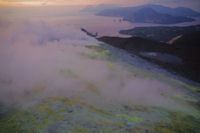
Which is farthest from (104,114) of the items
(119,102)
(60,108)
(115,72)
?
(115,72)

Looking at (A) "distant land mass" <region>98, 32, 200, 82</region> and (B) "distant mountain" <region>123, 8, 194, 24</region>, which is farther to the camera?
(B) "distant mountain" <region>123, 8, 194, 24</region>

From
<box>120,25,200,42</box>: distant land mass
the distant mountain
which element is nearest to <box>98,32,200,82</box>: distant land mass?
<box>120,25,200,42</box>: distant land mass

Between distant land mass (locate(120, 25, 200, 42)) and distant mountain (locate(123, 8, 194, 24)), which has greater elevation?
distant mountain (locate(123, 8, 194, 24))

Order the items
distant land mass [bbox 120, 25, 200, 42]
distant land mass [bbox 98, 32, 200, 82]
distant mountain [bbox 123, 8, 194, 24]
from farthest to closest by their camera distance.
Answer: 1. distant mountain [bbox 123, 8, 194, 24]
2. distant land mass [bbox 120, 25, 200, 42]
3. distant land mass [bbox 98, 32, 200, 82]

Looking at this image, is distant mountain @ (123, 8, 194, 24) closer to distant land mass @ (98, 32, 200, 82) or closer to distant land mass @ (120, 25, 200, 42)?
distant land mass @ (120, 25, 200, 42)

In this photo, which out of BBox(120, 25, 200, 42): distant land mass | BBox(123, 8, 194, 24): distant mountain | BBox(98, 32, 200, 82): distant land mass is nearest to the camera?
BBox(98, 32, 200, 82): distant land mass

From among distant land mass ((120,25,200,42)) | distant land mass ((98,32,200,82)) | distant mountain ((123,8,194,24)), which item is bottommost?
distant land mass ((98,32,200,82))

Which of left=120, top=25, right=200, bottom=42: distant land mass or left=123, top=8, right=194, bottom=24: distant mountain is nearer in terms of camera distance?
left=120, top=25, right=200, bottom=42: distant land mass

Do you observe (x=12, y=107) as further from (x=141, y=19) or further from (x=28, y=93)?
(x=141, y=19)
